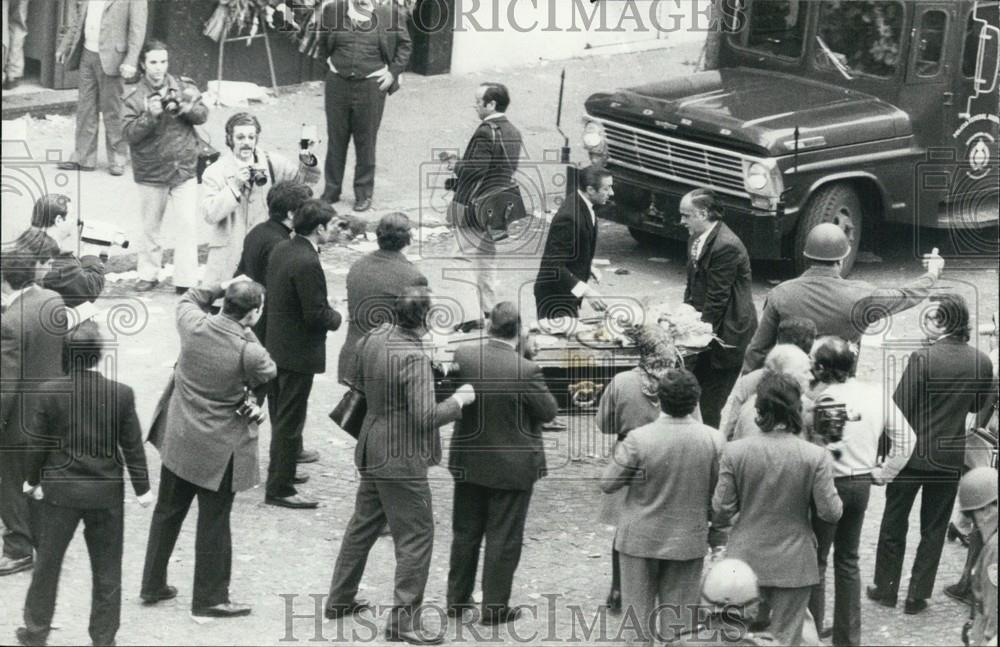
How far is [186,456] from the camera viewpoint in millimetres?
8672

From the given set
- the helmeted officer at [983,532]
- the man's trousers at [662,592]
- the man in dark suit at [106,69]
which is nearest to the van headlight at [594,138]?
the man in dark suit at [106,69]

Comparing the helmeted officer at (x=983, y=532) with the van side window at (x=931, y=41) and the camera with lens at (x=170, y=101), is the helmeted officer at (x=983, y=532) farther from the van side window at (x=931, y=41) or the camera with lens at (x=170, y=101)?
the van side window at (x=931, y=41)

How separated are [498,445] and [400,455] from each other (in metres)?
0.49

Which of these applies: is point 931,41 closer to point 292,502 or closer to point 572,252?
point 572,252

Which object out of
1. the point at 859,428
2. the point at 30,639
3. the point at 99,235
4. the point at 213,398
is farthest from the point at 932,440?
the point at 99,235

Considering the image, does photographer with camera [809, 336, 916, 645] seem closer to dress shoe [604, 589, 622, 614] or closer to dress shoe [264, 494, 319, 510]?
dress shoe [604, 589, 622, 614]

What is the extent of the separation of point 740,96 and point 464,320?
326 cm

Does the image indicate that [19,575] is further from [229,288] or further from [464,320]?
[464,320]

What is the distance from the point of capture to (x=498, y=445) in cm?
874

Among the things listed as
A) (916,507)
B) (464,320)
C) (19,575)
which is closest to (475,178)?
(464,320)

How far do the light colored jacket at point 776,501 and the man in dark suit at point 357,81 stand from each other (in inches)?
289

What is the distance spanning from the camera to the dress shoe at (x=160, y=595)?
8.89 m

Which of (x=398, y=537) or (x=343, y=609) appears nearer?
(x=398, y=537)

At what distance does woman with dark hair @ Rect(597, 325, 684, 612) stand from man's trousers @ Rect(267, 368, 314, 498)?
1.92m
